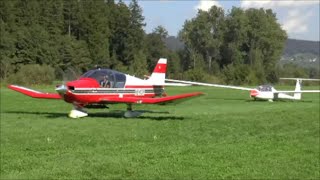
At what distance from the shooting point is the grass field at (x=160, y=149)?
7.55 metres

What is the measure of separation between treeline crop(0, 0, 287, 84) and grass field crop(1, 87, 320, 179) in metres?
68.4

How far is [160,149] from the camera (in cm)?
934

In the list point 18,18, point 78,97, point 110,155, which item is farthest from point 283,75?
point 110,155

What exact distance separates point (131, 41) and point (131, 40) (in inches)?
7.7

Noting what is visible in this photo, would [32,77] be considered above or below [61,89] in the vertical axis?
below

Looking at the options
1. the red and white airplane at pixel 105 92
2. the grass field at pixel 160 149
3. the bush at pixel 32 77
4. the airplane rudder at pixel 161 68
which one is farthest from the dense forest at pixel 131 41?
the grass field at pixel 160 149

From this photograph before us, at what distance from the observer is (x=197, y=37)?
105000mm

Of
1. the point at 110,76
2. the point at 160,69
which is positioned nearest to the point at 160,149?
the point at 110,76

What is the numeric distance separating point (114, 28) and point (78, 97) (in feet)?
290

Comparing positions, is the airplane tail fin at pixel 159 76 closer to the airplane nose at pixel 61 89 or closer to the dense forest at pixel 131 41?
the airplane nose at pixel 61 89

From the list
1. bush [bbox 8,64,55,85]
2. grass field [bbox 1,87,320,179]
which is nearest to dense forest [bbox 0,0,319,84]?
bush [bbox 8,64,55,85]

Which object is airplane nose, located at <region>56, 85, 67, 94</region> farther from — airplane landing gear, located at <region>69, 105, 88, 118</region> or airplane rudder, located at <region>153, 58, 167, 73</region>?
airplane rudder, located at <region>153, 58, 167, 73</region>

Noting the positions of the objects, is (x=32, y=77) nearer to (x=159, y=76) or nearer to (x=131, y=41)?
(x=131, y=41)

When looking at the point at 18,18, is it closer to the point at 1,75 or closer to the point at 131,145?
the point at 1,75
